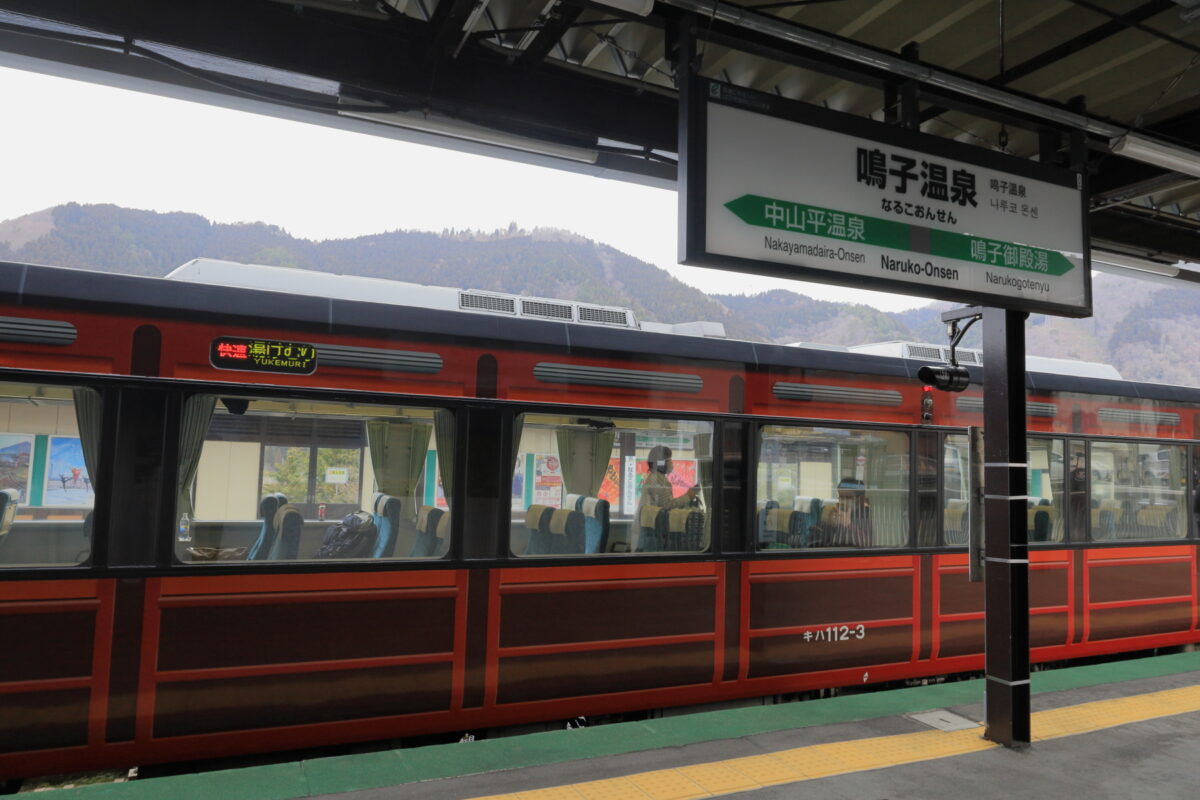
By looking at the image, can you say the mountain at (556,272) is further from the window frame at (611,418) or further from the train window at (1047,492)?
the window frame at (611,418)

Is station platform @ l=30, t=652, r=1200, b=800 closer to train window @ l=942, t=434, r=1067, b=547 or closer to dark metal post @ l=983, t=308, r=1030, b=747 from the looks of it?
dark metal post @ l=983, t=308, r=1030, b=747

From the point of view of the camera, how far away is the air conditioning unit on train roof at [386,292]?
14.8 ft

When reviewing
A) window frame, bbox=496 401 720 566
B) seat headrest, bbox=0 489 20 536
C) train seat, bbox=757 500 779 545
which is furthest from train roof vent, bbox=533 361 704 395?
seat headrest, bbox=0 489 20 536

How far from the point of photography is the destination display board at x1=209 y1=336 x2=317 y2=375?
4059mm

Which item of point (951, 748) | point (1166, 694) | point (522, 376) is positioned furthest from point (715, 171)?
point (1166, 694)

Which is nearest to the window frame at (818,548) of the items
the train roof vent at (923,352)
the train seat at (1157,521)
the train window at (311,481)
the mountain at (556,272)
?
the train roof vent at (923,352)

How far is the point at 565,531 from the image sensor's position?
4.72 metres

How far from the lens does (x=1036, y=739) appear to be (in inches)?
173

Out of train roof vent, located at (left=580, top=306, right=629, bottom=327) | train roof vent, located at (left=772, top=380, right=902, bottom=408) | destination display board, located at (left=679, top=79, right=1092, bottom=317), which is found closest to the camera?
destination display board, located at (left=679, top=79, right=1092, bottom=317)

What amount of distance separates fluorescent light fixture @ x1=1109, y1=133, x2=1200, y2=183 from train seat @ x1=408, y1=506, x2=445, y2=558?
12.6 ft

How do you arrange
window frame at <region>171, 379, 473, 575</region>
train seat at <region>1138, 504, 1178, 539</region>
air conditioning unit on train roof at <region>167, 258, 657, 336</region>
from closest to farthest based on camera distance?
window frame at <region>171, 379, 473, 575</region> < air conditioning unit on train roof at <region>167, 258, 657, 336</region> < train seat at <region>1138, 504, 1178, 539</region>

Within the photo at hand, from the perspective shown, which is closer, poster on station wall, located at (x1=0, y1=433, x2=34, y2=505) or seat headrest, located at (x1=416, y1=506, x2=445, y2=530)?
poster on station wall, located at (x1=0, y1=433, x2=34, y2=505)

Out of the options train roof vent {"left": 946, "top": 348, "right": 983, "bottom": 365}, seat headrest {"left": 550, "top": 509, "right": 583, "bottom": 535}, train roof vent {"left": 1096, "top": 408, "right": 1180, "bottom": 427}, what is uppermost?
train roof vent {"left": 946, "top": 348, "right": 983, "bottom": 365}

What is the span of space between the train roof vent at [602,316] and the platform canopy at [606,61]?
2.76 feet
